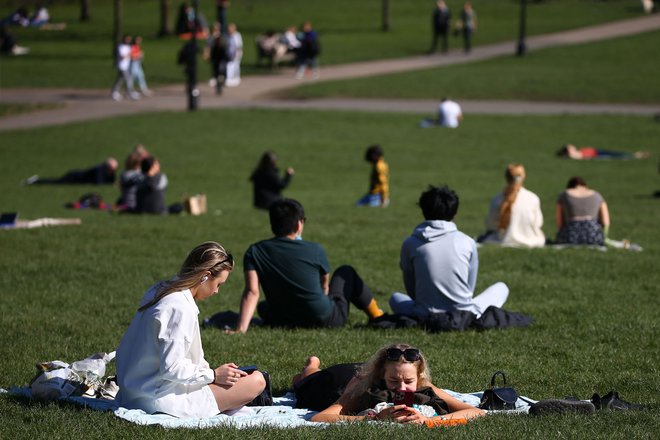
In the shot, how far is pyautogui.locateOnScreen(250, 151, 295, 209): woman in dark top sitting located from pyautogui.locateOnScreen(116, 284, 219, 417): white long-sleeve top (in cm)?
1309

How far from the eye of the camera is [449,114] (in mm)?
33906

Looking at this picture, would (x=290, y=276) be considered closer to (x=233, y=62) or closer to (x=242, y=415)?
(x=242, y=415)

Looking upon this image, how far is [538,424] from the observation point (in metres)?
7.15

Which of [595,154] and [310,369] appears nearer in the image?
[310,369]

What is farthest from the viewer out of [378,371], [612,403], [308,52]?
[308,52]

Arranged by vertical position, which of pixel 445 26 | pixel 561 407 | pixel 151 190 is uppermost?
pixel 445 26

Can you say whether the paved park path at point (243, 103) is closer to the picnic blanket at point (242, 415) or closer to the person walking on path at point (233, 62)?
the person walking on path at point (233, 62)

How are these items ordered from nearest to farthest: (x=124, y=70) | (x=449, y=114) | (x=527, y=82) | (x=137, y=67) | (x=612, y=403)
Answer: (x=612, y=403)
(x=449, y=114)
(x=124, y=70)
(x=137, y=67)
(x=527, y=82)

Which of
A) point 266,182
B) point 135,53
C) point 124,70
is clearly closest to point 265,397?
point 266,182

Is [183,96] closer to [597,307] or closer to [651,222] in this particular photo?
[651,222]

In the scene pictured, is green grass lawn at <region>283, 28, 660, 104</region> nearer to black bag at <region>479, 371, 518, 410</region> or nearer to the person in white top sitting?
the person in white top sitting

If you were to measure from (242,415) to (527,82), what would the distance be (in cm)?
3444

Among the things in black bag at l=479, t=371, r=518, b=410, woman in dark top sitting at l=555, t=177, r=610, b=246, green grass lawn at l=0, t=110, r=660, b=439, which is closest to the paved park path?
green grass lawn at l=0, t=110, r=660, b=439

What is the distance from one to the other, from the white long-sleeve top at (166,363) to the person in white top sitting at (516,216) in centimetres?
898
